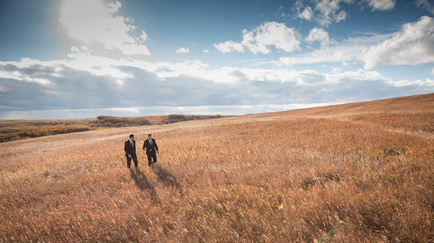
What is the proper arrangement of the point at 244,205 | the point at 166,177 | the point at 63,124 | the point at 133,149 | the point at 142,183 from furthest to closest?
the point at 63,124 → the point at 133,149 → the point at 166,177 → the point at 142,183 → the point at 244,205

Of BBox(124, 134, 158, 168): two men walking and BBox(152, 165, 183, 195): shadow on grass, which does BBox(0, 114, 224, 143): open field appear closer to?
BBox(124, 134, 158, 168): two men walking

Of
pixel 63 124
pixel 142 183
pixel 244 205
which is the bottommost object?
pixel 142 183

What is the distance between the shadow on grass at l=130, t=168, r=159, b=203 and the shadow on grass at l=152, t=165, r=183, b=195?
50 centimetres

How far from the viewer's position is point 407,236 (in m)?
2.79

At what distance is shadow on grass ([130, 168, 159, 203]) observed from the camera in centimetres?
571

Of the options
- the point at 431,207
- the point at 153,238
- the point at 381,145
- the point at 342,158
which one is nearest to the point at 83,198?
the point at 153,238

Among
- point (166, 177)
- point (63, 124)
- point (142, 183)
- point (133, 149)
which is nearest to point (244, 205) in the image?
point (166, 177)

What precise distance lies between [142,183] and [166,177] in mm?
924

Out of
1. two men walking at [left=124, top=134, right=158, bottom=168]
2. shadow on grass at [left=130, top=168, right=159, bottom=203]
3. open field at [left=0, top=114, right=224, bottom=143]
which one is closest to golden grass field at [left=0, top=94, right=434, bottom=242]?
shadow on grass at [left=130, top=168, right=159, bottom=203]

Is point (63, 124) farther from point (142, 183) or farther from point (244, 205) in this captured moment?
point (244, 205)

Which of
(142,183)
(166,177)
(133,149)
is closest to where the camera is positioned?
(142,183)

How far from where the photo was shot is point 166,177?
7.23 metres

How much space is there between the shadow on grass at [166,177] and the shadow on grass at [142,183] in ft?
1.65

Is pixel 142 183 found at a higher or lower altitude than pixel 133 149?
lower
